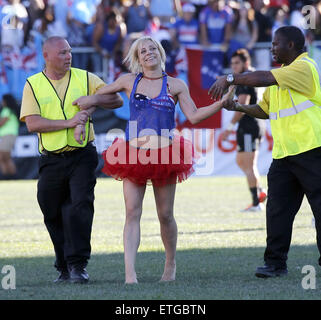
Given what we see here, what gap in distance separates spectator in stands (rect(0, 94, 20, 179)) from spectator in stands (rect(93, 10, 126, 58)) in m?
2.44

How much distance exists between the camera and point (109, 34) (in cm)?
2086

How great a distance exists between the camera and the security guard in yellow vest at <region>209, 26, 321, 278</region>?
7551mm

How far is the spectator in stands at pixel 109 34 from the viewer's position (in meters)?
20.8

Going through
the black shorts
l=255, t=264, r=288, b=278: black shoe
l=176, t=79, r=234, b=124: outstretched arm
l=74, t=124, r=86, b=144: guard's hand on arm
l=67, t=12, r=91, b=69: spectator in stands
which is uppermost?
l=67, t=12, r=91, b=69: spectator in stands

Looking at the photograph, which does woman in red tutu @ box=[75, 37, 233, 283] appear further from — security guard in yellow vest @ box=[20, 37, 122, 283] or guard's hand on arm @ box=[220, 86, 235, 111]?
security guard in yellow vest @ box=[20, 37, 122, 283]

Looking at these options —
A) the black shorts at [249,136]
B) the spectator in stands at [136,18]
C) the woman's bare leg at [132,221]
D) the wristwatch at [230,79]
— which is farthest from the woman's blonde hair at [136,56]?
the spectator in stands at [136,18]

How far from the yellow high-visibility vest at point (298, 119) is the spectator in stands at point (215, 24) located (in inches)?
533

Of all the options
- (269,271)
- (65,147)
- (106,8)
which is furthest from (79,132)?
(106,8)

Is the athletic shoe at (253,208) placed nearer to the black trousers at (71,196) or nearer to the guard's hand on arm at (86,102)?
the black trousers at (71,196)

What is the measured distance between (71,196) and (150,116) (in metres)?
1.08

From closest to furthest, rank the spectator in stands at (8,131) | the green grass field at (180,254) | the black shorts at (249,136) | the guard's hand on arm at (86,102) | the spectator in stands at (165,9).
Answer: the green grass field at (180,254) → the guard's hand on arm at (86,102) → the black shorts at (249,136) → the spectator in stands at (8,131) → the spectator in stands at (165,9)

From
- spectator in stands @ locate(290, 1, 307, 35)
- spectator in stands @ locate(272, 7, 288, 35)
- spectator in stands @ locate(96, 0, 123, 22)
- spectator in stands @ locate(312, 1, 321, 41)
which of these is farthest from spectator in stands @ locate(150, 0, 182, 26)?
spectator in stands @ locate(312, 1, 321, 41)
